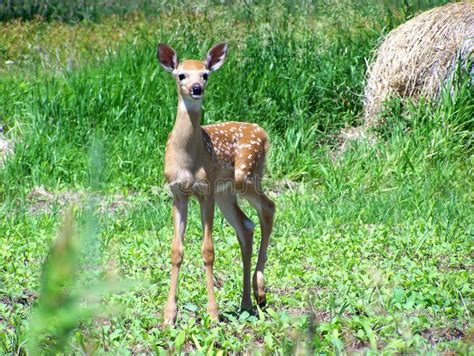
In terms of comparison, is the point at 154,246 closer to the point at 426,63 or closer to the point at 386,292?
the point at 386,292

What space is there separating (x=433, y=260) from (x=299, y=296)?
1.37m

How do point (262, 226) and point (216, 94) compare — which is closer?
point (262, 226)

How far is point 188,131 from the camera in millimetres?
5723

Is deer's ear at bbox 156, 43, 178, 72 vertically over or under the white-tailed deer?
over

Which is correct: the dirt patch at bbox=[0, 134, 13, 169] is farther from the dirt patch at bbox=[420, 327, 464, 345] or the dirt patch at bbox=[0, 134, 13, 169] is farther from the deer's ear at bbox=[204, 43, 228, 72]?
the dirt patch at bbox=[420, 327, 464, 345]

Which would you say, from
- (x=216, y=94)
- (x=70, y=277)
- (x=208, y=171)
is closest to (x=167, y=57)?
(x=208, y=171)

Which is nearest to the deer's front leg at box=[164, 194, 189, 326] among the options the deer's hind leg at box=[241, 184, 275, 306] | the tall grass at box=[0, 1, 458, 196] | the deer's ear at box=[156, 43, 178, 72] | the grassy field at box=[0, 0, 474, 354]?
the grassy field at box=[0, 0, 474, 354]

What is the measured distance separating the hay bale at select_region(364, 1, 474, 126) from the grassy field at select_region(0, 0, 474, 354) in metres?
0.27

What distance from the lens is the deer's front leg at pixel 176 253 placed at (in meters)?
5.43

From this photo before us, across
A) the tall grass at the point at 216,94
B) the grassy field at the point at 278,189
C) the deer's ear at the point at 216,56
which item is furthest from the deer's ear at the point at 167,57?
the tall grass at the point at 216,94

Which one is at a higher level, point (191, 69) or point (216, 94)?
point (191, 69)

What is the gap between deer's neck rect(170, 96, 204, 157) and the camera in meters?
5.70

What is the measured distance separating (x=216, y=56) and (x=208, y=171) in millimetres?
880

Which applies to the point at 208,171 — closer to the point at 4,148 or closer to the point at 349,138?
the point at 4,148
